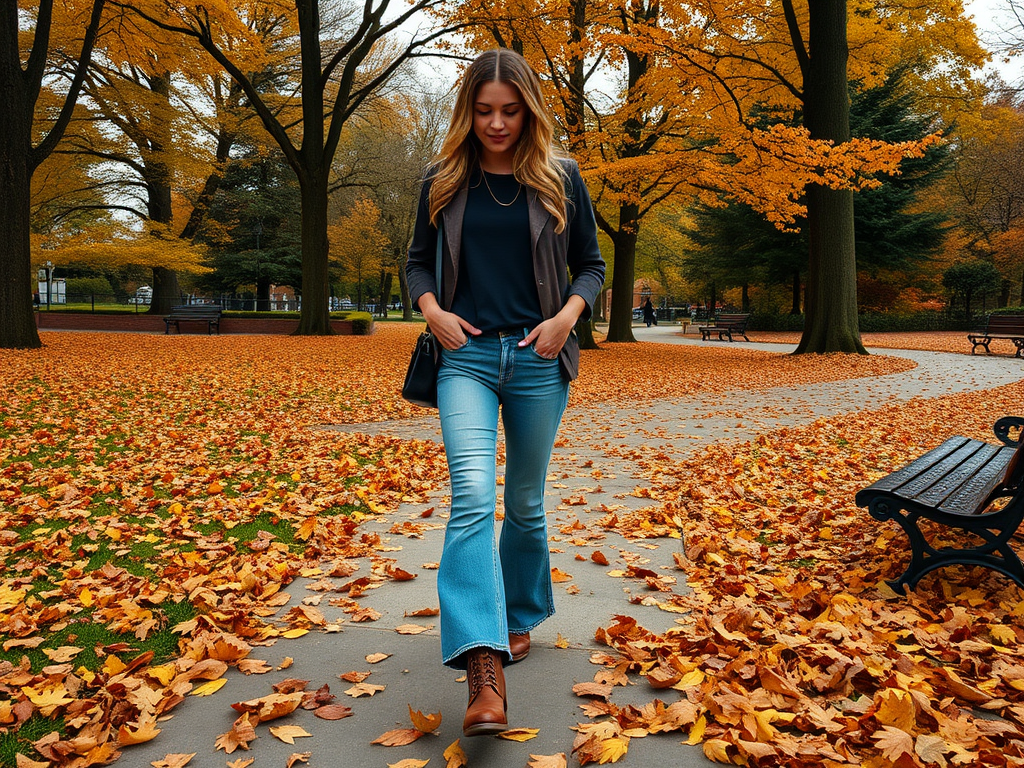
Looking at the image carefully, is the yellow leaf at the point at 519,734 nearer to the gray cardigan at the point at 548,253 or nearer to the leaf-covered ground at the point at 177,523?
the leaf-covered ground at the point at 177,523

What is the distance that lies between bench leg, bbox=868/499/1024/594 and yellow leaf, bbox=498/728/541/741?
1795 mm

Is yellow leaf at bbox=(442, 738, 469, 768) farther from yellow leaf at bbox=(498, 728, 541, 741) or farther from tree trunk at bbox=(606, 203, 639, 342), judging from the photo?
tree trunk at bbox=(606, 203, 639, 342)

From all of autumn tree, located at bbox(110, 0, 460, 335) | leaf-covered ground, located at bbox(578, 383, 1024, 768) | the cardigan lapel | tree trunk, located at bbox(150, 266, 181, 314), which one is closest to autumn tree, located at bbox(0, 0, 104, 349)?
autumn tree, located at bbox(110, 0, 460, 335)

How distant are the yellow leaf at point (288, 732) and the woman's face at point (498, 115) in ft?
6.23

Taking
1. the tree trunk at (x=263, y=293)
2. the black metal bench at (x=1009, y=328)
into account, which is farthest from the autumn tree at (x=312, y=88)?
the black metal bench at (x=1009, y=328)

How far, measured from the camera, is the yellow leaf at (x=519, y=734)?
222 cm

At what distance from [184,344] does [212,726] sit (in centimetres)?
1953

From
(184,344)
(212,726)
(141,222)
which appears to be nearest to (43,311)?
(141,222)

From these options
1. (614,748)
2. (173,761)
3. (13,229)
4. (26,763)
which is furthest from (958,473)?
(13,229)

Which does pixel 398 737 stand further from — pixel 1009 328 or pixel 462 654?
pixel 1009 328

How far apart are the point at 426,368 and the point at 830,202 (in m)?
15.7

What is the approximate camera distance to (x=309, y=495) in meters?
5.25

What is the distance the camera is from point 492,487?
2.24 metres

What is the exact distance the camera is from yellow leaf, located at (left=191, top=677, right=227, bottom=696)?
252cm
